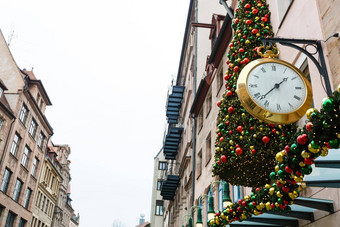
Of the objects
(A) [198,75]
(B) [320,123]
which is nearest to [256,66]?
(B) [320,123]

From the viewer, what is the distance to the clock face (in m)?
6.37

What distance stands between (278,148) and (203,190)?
39.3 feet

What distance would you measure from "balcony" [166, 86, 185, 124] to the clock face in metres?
32.0

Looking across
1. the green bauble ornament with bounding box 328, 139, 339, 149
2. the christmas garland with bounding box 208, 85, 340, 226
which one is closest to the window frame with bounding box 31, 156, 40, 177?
the christmas garland with bounding box 208, 85, 340, 226

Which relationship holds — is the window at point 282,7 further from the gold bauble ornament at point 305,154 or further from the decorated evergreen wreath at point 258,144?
the gold bauble ornament at point 305,154

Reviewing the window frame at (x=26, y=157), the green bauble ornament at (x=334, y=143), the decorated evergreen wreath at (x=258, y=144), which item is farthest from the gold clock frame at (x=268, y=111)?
the window frame at (x=26, y=157)

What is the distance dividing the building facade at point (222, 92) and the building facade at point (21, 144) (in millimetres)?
15276

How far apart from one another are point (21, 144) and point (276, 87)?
35.6 metres

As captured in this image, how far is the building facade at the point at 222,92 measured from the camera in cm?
680

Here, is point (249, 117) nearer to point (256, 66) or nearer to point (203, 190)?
point (256, 66)

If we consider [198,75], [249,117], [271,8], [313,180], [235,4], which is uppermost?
[198,75]

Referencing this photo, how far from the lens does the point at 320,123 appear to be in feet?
13.1

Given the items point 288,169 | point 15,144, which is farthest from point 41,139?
point 288,169

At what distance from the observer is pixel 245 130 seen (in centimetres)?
830
